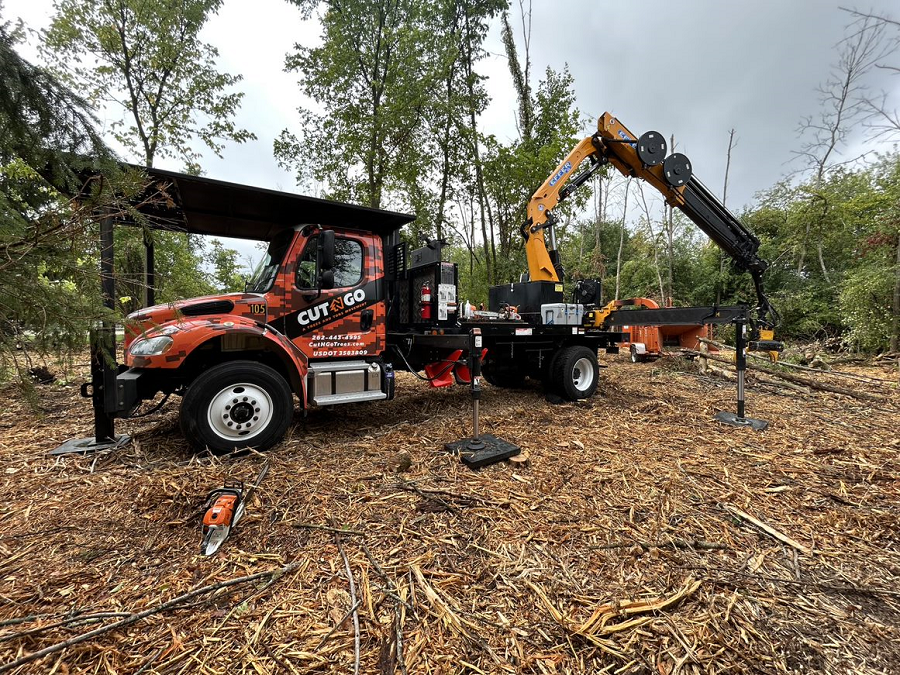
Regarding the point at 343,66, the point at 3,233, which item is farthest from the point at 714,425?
the point at 343,66

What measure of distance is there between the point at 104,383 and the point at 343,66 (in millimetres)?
12654

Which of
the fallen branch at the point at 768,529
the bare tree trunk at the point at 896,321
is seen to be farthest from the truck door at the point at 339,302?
the bare tree trunk at the point at 896,321

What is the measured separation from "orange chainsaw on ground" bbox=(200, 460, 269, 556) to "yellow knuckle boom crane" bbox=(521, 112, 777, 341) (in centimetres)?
572

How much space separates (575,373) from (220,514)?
16.8 ft

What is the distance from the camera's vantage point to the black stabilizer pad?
3.16 metres

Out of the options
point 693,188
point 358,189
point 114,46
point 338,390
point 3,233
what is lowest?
point 338,390

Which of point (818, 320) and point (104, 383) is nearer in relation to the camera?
point (104, 383)

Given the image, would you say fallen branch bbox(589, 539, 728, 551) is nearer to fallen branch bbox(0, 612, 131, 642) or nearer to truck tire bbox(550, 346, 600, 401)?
fallen branch bbox(0, 612, 131, 642)

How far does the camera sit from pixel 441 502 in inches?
100

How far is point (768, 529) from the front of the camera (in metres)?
2.22

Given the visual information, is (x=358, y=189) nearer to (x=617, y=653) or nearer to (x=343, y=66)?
(x=343, y=66)

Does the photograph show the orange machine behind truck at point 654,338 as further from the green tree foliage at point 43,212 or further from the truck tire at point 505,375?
the green tree foliage at point 43,212

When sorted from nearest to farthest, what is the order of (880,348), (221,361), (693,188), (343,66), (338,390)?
(221,361)
(338,390)
(693,188)
(880,348)
(343,66)

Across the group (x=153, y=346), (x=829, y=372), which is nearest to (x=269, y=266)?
(x=153, y=346)
